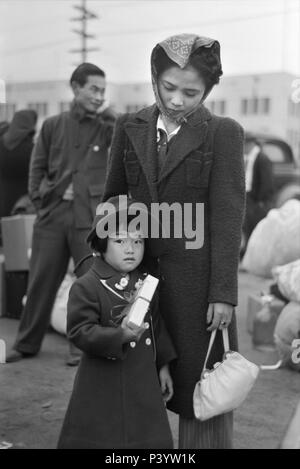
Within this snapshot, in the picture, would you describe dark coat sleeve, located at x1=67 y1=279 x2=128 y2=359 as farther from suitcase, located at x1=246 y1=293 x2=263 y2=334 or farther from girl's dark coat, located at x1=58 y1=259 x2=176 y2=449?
suitcase, located at x1=246 y1=293 x2=263 y2=334

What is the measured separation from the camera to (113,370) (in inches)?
84.0

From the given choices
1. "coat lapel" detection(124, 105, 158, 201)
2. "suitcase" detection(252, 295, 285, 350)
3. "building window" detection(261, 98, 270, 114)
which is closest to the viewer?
"coat lapel" detection(124, 105, 158, 201)

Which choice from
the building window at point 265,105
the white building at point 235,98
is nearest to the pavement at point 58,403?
the white building at point 235,98

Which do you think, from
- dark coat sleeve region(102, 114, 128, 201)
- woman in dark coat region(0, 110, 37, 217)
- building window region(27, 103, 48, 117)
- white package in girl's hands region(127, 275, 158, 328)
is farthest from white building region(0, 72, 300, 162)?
white package in girl's hands region(127, 275, 158, 328)

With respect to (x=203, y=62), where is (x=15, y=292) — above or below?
below

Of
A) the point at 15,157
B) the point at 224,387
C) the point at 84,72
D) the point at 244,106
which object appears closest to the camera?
the point at 224,387

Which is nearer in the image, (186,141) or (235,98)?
(186,141)

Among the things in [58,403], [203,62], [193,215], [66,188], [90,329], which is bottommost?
[58,403]

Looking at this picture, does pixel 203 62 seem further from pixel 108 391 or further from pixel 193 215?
pixel 108 391

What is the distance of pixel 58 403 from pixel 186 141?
179cm

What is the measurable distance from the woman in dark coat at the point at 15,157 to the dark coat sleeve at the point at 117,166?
340cm

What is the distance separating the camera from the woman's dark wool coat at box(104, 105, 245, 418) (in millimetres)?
2170

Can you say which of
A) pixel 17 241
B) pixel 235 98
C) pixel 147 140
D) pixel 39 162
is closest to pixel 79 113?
pixel 39 162

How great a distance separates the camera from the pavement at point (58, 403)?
295cm
